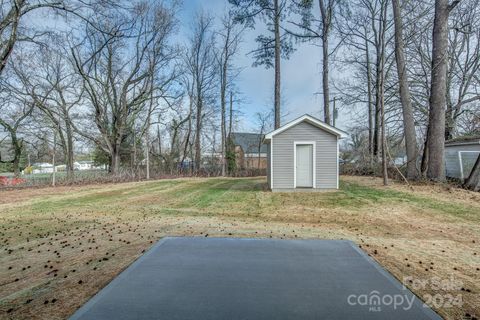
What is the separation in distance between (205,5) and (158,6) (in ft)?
15.3

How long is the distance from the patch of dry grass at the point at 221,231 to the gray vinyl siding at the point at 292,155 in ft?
2.40

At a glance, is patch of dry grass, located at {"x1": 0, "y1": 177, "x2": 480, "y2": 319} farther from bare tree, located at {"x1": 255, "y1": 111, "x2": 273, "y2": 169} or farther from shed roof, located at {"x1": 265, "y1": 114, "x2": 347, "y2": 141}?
bare tree, located at {"x1": 255, "y1": 111, "x2": 273, "y2": 169}

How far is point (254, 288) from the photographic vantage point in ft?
8.18

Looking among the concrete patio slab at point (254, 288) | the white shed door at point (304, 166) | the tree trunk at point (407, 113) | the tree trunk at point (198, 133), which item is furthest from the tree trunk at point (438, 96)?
the tree trunk at point (198, 133)

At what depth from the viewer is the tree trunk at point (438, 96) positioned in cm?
1109

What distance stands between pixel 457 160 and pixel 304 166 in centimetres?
721

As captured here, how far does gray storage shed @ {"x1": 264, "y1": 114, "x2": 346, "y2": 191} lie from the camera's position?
1081cm

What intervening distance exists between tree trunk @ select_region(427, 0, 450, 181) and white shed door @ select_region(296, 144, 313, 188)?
4904mm

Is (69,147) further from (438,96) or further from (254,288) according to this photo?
(254,288)

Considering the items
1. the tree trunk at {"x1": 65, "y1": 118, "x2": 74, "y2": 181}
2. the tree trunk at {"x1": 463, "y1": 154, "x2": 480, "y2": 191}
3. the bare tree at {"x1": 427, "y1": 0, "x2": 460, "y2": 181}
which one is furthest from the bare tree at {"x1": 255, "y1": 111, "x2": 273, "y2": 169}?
the tree trunk at {"x1": 463, "y1": 154, "x2": 480, "y2": 191}

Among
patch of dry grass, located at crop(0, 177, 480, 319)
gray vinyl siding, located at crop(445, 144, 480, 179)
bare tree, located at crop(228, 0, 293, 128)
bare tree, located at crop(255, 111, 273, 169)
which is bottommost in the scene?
patch of dry grass, located at crop(0, 177, 480, 319)

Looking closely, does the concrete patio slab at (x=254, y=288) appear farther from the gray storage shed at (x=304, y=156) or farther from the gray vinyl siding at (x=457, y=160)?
the gray vinyl siding at (x=457, y=160)

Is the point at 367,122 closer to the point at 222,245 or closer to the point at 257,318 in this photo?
the point at 222,245

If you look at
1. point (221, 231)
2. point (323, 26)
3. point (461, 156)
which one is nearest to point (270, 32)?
point (323, 26)
